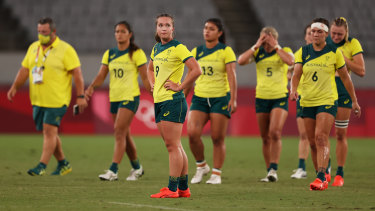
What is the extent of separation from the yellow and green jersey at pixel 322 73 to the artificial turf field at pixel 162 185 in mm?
1187

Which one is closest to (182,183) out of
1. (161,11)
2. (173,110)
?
(173,110)

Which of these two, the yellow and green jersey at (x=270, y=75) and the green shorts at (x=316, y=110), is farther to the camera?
the yellow and green jersey at (x=270, y=75)

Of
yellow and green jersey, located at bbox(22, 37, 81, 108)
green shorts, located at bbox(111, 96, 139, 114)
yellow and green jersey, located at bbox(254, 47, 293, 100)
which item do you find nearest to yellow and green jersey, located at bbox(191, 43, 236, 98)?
yellow and green jersey, located at bbox(254, 47, 293, 100)

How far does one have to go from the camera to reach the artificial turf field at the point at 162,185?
290 inches

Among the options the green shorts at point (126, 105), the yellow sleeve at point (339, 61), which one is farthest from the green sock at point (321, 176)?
the green shorts at point (126, 105)

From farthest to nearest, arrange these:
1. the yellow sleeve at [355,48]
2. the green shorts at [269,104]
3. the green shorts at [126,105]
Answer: the green shorts at [269,104]
the green shorts at [126,105]
the yellow sleeve at [355,48]

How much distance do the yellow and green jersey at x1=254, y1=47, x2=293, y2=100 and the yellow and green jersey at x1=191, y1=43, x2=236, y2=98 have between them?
761mm

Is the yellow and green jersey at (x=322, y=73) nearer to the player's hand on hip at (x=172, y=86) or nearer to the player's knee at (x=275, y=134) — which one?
the player's knee at (x=275, y=134)

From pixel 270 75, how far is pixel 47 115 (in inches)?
135

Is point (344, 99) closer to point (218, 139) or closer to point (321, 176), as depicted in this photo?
point (321, 176)

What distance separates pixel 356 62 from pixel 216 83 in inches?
78.3

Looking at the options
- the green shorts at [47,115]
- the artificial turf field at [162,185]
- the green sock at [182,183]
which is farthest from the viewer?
the green shorts at [47,115]

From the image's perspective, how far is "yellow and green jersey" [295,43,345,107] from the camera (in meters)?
9.14

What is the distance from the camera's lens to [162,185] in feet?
31.3
